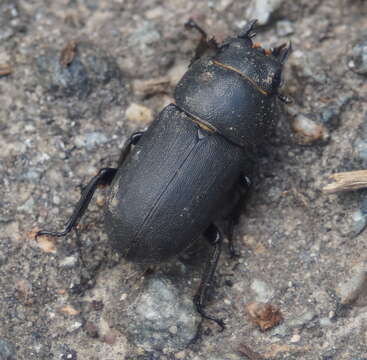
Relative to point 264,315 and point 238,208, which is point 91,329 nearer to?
point 264,315

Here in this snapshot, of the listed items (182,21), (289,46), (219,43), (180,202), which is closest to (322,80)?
(289,46)

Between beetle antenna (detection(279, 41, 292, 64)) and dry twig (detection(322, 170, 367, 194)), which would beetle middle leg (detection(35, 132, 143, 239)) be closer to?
beetle antenna (detection(279, 41, 292, 64))

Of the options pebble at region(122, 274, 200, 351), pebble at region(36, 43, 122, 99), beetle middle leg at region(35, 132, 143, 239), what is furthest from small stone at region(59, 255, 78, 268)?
pebble at region(36, 43, 122, 99)

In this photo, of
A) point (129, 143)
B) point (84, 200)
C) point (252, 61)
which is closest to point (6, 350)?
point (84, 200)

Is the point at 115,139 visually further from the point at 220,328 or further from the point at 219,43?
the point at 220,328

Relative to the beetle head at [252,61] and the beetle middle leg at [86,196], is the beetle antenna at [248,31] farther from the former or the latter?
the beetle middle leg at [86,196]
